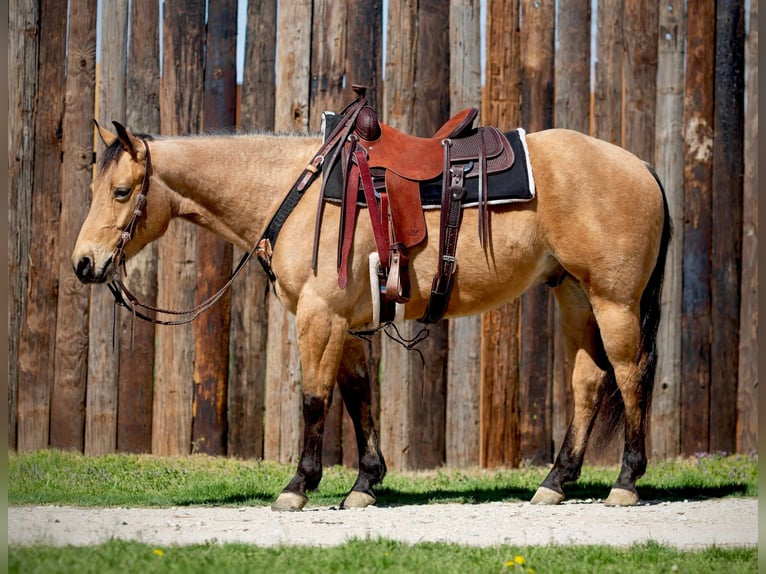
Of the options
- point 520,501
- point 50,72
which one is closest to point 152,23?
point 50,72

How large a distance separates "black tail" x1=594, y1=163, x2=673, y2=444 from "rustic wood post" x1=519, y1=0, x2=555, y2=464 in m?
1.23

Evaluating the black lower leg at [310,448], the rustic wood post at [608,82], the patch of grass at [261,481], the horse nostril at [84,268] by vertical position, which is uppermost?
the rustic wood post at [608,82]

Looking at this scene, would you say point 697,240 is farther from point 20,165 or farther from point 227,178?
point 20,165

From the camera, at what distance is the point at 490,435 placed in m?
7.55

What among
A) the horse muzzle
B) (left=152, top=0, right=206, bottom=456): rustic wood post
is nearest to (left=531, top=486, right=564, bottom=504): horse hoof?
(left=152, top=0, right=206, bottom=456): rustic wood post

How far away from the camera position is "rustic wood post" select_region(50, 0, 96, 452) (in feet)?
24.7

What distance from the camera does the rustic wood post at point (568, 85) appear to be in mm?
7648

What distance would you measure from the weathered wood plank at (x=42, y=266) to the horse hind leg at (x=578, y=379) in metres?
3.88

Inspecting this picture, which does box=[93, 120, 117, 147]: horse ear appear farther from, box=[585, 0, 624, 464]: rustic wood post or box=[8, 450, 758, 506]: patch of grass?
box=[585, 0, 624, 464]: rustic wood post

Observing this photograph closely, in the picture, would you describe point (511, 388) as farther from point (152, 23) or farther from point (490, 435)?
point (152, 23)

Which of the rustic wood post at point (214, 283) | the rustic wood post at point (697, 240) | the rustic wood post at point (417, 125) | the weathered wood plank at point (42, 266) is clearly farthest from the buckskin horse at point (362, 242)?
the weathered wood plank at point (42, 266)

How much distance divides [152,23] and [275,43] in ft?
3.16

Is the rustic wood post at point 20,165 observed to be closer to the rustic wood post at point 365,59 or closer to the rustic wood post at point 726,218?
the rustic wood post at point 365,59

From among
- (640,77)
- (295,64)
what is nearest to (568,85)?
(640,77)
